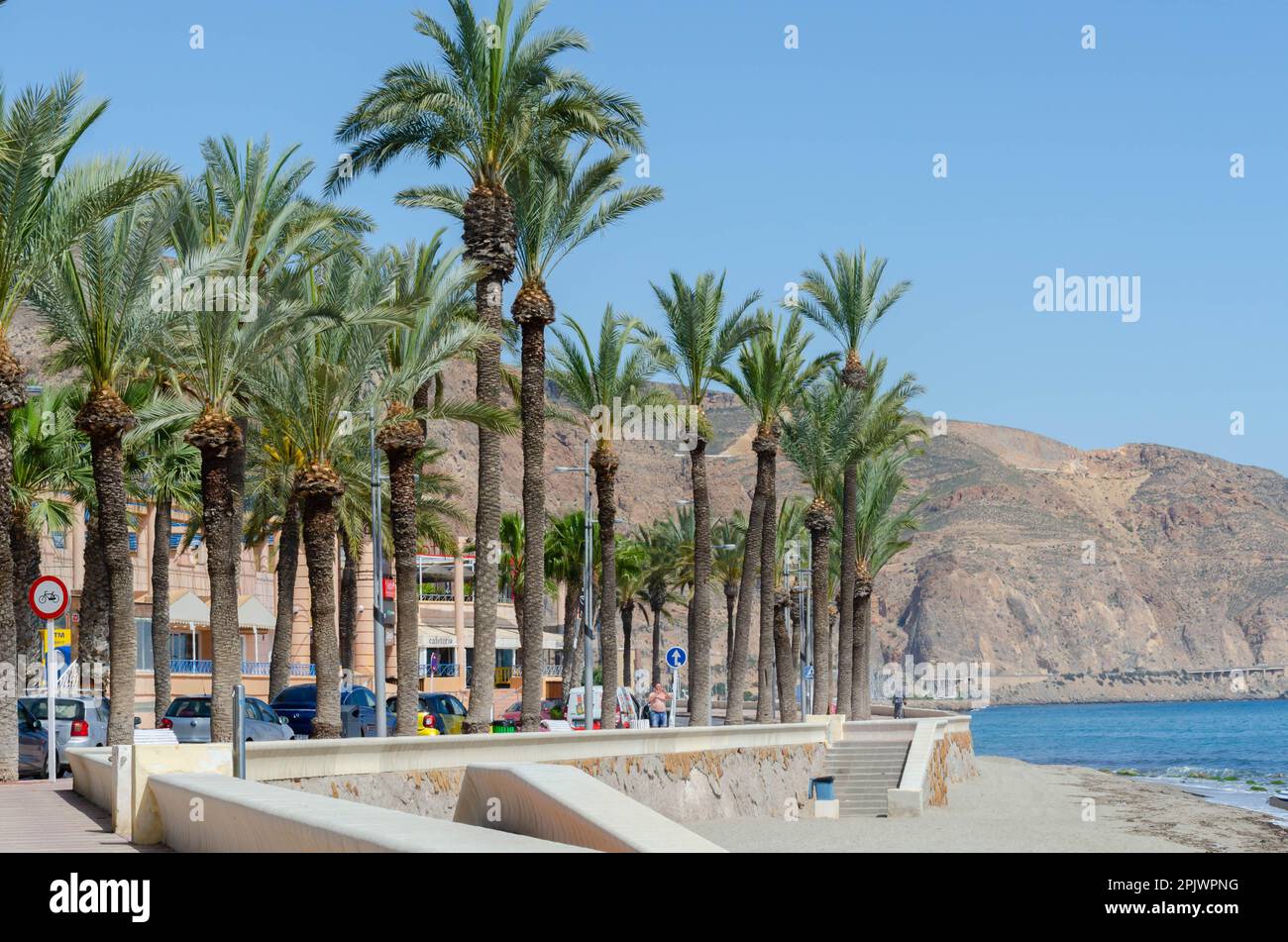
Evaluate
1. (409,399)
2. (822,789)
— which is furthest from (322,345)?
(822,789)

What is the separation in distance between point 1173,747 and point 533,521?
88.1 metres

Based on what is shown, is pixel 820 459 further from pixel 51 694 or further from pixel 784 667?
pixel 51 694

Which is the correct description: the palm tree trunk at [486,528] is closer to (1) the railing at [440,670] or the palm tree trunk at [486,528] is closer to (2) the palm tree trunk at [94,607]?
(2) the palm tree trunk at [94,607]

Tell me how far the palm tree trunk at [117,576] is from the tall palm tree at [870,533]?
31.0 metres

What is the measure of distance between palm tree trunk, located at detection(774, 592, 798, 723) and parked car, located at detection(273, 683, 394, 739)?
540 inches

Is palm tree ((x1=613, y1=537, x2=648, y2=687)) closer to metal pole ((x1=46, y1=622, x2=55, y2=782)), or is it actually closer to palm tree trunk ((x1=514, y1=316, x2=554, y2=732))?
palm tree trunk ((x1=514, y1=316, x2=554, y2=732))

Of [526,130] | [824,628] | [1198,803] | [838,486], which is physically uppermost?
[526,130]

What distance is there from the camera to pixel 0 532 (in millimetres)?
22453

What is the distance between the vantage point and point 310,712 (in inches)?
1382

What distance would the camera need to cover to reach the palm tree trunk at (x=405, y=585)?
28.9 meters

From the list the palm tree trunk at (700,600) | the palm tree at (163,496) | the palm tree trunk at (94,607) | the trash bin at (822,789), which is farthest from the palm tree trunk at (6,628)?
the palm tree trunk at (700,600)
